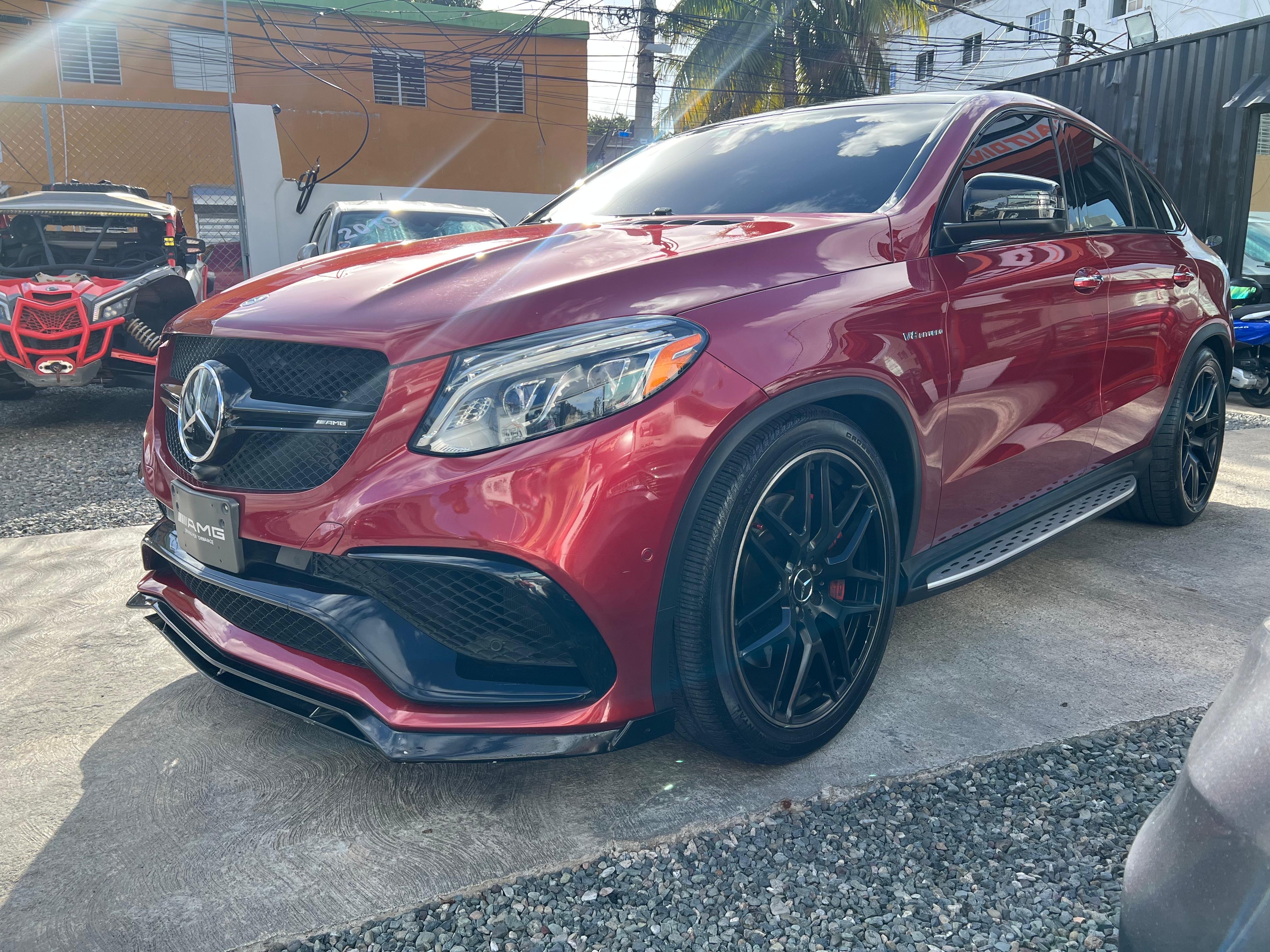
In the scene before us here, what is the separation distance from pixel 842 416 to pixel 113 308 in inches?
263

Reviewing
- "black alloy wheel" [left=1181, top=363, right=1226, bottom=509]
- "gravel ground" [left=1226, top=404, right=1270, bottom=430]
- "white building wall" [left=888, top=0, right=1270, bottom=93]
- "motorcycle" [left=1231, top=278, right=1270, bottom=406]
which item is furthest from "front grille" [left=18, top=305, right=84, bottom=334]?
"white building wall" [left=888, top=0, right=1270, bottom=93]

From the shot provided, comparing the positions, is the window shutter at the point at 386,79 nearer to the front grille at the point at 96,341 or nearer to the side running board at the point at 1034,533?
the front grille at the point at 96,341

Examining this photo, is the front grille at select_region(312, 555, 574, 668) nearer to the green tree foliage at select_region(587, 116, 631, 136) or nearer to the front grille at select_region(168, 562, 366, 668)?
the front grille at select_region(168, 562, 366, 668)

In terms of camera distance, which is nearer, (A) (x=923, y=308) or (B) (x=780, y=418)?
(B) (x=780, y=418)

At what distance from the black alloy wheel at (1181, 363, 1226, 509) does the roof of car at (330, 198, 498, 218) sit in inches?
224

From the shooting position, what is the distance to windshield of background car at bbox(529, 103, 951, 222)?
2766mm

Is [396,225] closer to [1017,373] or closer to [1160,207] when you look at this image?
[1160,207]

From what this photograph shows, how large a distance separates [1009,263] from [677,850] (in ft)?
6.16

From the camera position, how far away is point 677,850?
6.53 feet

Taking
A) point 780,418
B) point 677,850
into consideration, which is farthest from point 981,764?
point 780,418

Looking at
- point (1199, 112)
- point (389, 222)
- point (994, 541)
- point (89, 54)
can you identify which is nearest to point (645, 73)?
point (89, 54)

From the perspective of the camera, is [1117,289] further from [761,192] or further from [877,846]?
[877,846]

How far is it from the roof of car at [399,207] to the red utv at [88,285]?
138cm

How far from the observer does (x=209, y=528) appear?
2170 millimetres
